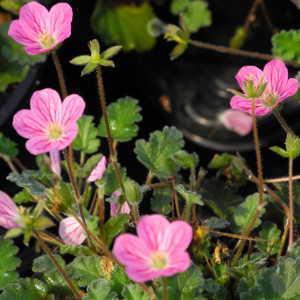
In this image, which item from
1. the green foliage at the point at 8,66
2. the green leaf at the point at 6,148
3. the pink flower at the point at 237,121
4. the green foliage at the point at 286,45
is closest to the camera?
the green leaf at the point at 6,148

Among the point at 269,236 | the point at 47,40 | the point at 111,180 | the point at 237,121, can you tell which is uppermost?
the point at 47,40

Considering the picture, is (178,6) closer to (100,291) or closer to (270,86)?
(270,86)

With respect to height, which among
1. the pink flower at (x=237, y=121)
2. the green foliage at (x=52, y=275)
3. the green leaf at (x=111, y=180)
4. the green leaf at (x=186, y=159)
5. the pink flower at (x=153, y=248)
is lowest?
the pink flower at (x=237, y=121)

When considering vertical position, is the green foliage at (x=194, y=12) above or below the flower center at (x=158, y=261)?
below

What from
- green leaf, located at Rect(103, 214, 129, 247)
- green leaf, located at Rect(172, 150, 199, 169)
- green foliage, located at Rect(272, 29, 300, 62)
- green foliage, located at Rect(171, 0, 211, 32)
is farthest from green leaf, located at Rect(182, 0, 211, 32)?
green leaf, located at Rect(103, 214, 129, 247)

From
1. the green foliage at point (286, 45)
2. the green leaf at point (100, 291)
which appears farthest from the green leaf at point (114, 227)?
the green foliage at point (286, 45)

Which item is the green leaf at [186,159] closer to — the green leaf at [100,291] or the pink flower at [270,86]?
the pink flower at [270,86]

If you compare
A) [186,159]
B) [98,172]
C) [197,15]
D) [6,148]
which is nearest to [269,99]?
[186,159]

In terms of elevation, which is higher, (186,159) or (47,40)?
(47,40)
